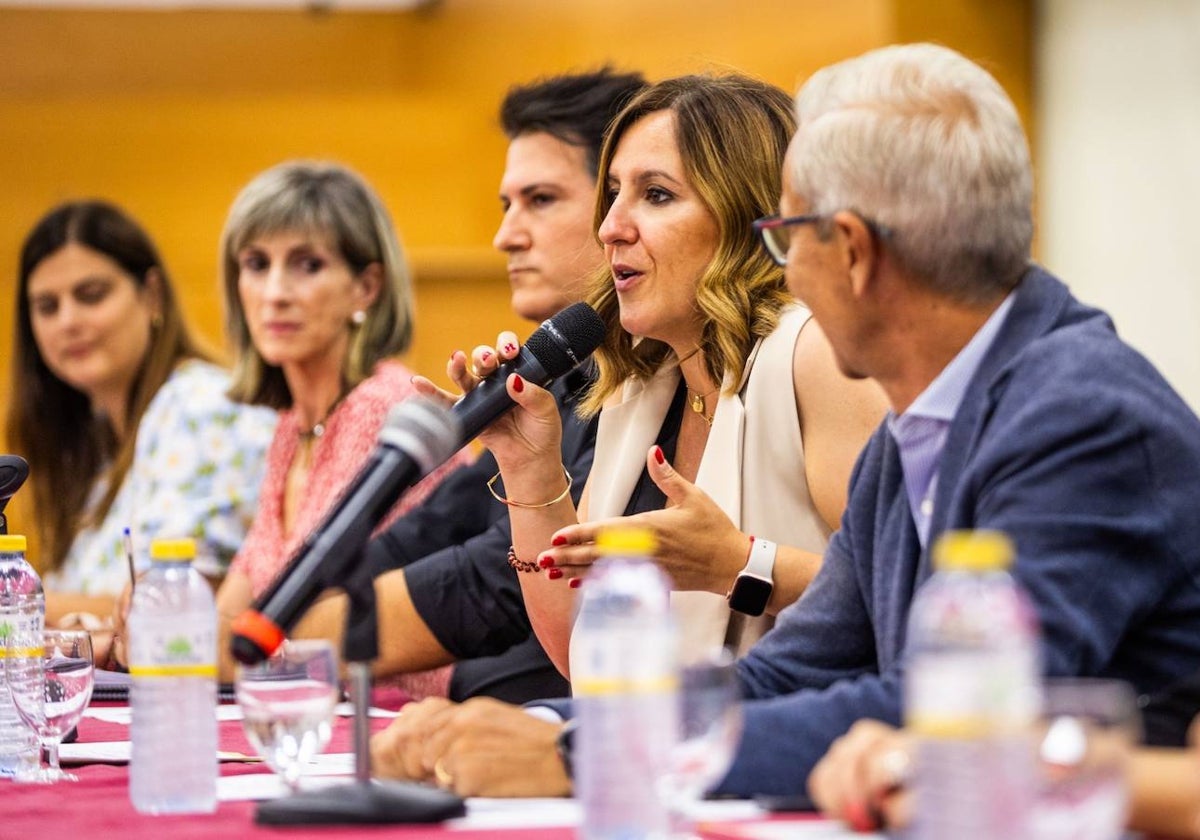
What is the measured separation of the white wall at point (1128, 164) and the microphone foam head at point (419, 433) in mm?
3585

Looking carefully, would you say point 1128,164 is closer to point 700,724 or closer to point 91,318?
point 91,318

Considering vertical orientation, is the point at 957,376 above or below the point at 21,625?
above

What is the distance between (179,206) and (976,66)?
595 cm

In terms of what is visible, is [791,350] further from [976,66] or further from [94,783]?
[94,783]

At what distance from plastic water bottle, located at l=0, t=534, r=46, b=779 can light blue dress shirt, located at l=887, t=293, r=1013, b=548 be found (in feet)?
3.12

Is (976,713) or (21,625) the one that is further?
(21,625)

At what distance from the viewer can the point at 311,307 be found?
3.58m

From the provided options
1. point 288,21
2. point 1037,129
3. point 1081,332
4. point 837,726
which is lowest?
point 837,726

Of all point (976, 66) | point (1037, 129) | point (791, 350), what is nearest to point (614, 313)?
point (791, 350)

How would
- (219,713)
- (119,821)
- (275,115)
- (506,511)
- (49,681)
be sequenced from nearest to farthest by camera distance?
1. (119,821)
2. (49,681)
3. (219,713)
4. (506,511)
5. (275,115)

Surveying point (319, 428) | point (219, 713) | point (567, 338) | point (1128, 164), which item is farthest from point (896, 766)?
point (1128, 164)

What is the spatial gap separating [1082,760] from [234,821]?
0.73 metres

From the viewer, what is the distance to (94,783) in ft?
5.47

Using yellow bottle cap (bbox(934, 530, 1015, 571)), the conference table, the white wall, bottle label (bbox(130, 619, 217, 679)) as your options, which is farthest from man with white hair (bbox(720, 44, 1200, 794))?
the white wall
